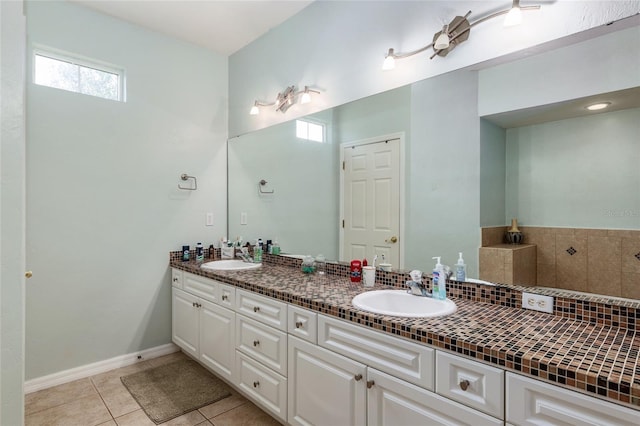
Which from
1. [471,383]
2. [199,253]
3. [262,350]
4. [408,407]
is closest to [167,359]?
[199,253]

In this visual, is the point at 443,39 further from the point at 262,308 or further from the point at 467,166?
the point at 262,308

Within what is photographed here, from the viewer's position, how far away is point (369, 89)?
2.24 m

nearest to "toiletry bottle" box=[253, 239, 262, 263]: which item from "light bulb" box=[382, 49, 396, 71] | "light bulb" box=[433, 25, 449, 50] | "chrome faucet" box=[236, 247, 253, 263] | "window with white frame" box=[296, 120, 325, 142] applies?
"chrome faucet" box=[236, 247, 253, 263]

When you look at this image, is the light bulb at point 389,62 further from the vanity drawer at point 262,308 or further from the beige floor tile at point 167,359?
the beige floor tile at point 167,359

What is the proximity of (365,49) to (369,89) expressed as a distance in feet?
0.89

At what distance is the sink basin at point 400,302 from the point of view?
1634 millimetres

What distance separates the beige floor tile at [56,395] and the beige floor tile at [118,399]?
95 millimetres

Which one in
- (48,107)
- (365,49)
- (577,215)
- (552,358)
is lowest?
(552,358)

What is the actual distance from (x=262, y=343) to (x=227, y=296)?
474 millimetres

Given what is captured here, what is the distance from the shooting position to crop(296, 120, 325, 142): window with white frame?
2.60 m

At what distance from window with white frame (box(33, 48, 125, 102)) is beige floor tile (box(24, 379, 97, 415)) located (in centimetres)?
219

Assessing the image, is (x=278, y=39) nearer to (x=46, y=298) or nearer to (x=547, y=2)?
(x=547, y=2)

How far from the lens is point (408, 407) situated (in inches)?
52.0

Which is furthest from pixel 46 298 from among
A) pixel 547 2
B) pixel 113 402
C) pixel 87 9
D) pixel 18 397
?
pixel 547 2
